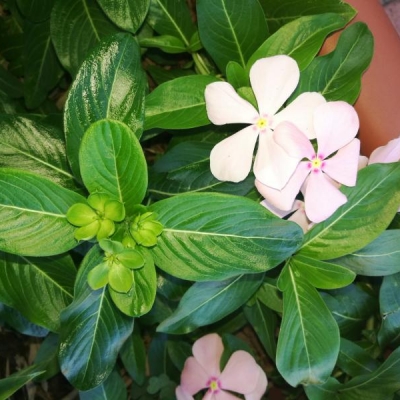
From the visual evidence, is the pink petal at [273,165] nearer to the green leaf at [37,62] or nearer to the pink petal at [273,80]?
the pink petal at [273,80]

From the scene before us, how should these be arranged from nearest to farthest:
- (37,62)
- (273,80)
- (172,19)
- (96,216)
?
(96,216) < (273,80) < (172,19) < (37,62)

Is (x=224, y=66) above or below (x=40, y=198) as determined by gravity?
below

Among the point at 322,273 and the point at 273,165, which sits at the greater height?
the point at 273,165

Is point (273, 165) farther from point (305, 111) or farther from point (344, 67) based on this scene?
point (344, 67)

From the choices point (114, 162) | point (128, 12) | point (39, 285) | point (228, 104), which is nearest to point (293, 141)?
point (228, 104)

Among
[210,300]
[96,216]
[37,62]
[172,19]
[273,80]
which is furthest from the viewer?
[37,62]

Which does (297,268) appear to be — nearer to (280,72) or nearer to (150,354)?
(280,72)

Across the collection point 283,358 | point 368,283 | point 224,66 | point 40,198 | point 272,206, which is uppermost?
point 40,198

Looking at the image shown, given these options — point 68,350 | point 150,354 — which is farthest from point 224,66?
point 150,354
